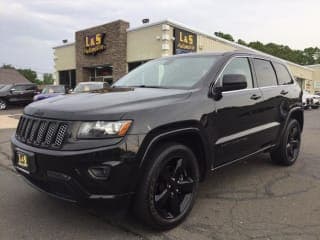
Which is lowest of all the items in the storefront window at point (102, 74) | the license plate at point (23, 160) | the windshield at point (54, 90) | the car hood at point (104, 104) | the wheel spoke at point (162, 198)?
the wheel spoke at point (162, 198)

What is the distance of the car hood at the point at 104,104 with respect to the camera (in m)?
3.00

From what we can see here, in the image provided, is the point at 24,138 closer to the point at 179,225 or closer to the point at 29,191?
the point at 29,191

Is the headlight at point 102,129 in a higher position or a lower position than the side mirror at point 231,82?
lower

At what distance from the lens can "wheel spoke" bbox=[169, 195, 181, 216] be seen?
346cm

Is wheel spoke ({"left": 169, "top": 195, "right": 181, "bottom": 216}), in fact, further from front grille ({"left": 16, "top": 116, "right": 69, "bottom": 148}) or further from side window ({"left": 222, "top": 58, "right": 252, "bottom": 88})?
side window ({"left": 222, "top": 58, "right": 252, "bottom": 88})

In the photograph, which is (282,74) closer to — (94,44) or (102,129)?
(102,129)

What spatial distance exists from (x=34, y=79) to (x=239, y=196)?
3489 inches

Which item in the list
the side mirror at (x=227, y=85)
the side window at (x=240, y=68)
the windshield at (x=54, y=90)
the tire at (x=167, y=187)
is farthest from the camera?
the windshield at (x=54, y=90)

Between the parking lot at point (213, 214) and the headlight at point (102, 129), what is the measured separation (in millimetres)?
1003

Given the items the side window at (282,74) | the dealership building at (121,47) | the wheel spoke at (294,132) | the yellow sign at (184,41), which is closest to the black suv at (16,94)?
the dealership building at (121,47)

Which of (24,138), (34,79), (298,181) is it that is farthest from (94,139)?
(34,79)

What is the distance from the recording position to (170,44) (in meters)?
19.8

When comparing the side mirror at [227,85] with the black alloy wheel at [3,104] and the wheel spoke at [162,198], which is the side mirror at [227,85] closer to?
the wheel spoke at [162,198]

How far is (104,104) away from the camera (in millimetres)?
3156
